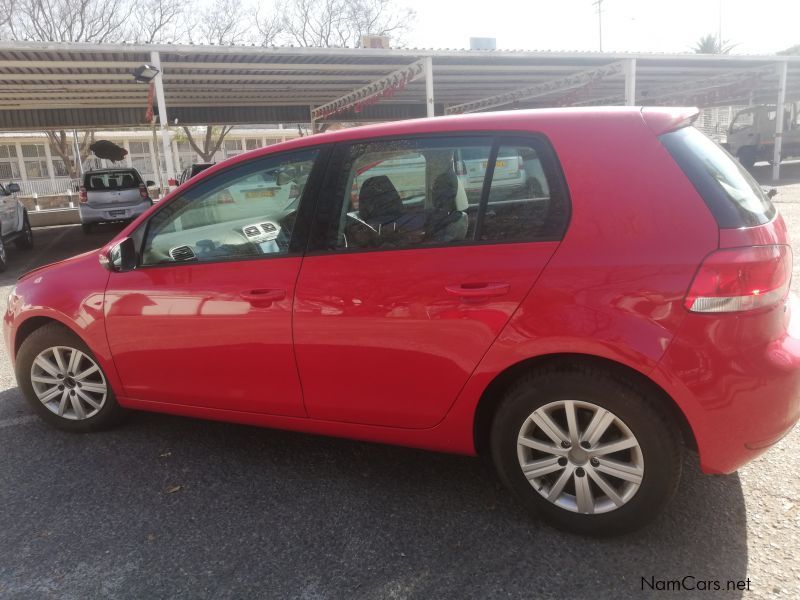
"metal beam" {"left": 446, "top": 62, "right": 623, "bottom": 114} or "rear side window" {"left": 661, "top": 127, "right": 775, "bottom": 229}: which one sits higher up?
"metal beam" {"left": 446, "top": 62, "right": 623, "bottom": 114}

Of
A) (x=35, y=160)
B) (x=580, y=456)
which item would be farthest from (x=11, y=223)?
(x=35, y=160)

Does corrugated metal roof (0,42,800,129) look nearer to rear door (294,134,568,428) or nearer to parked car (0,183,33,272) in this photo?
parked car (0,183,33,272)

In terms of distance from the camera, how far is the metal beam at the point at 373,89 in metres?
14.3

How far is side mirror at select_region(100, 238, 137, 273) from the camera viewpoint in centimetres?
313

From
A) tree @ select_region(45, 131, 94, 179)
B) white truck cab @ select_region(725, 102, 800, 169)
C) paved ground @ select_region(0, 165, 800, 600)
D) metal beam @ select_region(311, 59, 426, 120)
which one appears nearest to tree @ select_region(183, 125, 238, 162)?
tree @ select_region(45, 131, 94, 179)

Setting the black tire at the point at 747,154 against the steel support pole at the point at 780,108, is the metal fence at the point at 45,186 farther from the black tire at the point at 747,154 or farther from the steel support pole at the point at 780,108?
the steel support pole at the point at 780,108

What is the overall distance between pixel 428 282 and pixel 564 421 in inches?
29.5

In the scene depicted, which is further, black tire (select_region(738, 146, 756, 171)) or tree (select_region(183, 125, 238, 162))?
tree (select_region(183, 125, 238, 162))

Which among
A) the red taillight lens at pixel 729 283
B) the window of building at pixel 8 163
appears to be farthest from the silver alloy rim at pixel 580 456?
the window of building at pixel 8 163

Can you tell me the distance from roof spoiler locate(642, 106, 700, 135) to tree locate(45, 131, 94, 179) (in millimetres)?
32646

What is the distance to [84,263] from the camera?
3.35 m

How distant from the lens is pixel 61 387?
355cm

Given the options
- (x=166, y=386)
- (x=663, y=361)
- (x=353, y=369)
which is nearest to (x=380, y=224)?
(x=353, y=369)

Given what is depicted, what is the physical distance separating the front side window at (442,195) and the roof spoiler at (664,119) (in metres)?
0.39
